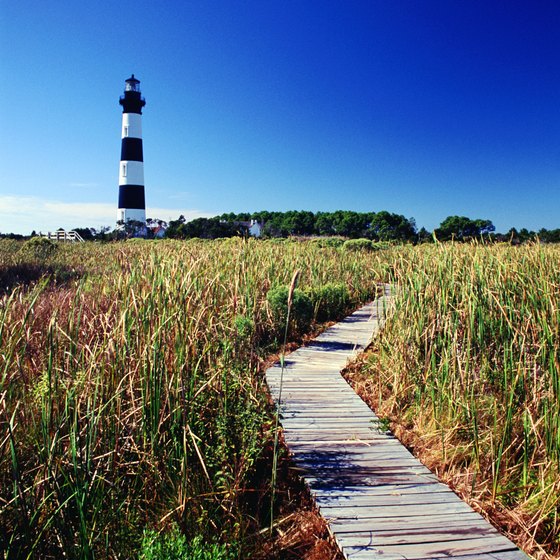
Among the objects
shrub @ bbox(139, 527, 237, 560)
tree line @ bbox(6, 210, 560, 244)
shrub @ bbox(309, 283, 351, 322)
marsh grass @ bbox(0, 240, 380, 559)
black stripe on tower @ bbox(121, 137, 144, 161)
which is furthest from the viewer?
black stripe on tower @ bbox(121, 137, 144, 161)

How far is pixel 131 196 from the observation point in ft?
113

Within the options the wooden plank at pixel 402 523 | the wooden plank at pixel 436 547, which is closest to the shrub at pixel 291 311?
the wooden plank at pixel 402 523

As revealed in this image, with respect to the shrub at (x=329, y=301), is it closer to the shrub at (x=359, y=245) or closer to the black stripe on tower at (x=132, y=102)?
the shrub at (x=359, y=245)

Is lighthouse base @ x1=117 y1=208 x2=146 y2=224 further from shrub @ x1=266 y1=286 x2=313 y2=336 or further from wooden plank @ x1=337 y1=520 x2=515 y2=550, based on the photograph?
wooden plank @ x1=337 y1=520 x2=515 y2=550

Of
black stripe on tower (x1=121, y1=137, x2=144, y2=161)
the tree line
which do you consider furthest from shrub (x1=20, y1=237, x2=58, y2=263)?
black stripe on tower (x1=121, y1=137, x2=144, y2=161)

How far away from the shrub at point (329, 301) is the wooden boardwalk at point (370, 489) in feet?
10.2

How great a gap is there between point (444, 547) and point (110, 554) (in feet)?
4.92

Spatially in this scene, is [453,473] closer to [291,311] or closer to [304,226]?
[291,311]

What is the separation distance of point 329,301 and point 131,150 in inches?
1232

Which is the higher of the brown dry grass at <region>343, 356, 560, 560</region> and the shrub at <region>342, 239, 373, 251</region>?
the shrub at <region>342, 239, 373, 251</region>

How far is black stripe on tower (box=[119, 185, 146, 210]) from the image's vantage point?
3438 cm

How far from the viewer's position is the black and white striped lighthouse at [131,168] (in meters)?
34.4

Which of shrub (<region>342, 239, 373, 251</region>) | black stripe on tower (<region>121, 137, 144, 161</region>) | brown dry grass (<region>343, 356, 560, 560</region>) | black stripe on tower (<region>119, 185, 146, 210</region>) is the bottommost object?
brown dry grass (<region>343, 356, 560, 560</region>)

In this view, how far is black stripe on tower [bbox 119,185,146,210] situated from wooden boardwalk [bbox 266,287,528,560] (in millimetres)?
32984
